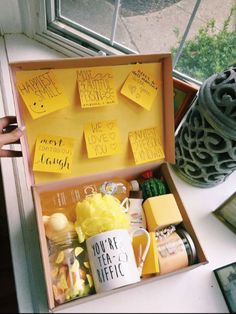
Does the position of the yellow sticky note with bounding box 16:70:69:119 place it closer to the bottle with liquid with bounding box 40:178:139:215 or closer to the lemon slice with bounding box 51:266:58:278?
the bottle with liquid with bounding box 40:178:139:215

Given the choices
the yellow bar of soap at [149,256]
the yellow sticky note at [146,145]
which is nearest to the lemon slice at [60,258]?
the yellow bar of soap at [149,256]

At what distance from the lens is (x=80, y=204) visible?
65cm

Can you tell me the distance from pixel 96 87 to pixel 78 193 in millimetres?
228

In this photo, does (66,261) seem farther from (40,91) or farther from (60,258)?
(40,91)

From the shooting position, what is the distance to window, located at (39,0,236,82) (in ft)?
2.79

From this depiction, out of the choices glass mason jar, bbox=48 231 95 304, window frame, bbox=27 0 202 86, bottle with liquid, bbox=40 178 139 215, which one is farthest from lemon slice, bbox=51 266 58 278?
window frame, bbox=27 0 202 86

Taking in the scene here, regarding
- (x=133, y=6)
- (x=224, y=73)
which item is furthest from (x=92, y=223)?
(x=133, y=6)

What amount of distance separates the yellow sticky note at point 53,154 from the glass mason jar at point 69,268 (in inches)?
5.3

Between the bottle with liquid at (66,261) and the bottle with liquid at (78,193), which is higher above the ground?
the bottle with liquid at (78,193)

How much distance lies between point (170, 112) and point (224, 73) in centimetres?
14

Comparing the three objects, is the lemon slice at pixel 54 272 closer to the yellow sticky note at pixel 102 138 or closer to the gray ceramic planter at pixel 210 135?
the yellow sticky note at pixel 102 138

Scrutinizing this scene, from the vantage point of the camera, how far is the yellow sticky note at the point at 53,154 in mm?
665

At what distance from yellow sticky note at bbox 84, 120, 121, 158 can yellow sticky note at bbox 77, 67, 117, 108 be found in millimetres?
46

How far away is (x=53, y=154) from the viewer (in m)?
0.67
